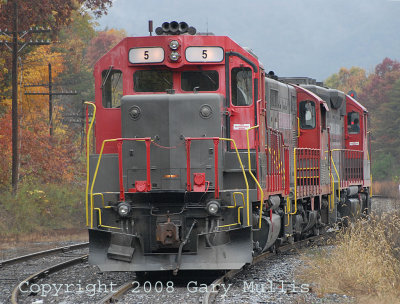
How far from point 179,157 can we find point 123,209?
117 cm

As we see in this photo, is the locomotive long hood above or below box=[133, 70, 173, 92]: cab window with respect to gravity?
below

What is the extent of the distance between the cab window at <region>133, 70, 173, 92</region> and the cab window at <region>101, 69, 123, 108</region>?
0.90 feet

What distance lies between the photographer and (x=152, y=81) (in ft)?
36.2

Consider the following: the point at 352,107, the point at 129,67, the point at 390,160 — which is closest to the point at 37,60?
the point at 352,107

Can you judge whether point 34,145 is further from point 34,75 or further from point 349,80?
point 349,80

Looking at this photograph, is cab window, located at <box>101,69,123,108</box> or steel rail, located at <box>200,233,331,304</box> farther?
cab window, located at <box>101,69,123,108</box>

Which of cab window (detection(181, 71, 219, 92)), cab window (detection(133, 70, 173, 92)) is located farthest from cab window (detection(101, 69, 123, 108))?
cab window (detection(181, 71, 219, 92))

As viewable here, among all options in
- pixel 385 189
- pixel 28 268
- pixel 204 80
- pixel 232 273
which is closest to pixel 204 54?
pixel 204 80

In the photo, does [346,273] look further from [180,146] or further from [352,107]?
[352,107]

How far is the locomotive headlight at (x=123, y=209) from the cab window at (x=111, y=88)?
1.74 meters

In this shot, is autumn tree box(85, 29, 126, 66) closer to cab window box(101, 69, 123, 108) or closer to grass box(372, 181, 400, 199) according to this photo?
grass box(372, 181, 400, 199)

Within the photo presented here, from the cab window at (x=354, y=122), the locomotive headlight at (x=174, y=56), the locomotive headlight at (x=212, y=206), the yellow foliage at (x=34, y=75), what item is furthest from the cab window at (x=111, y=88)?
the yellow foliage at (x=34, y=75)

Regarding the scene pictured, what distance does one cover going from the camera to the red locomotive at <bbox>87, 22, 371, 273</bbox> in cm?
1033

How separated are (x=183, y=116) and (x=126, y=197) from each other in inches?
58.7
